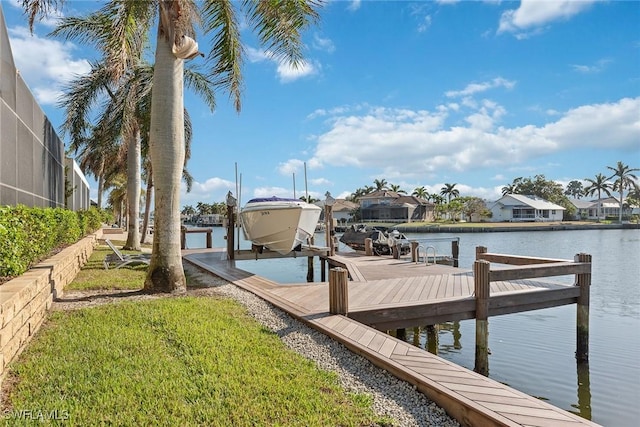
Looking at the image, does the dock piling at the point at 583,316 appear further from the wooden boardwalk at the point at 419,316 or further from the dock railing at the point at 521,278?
the wooden boardwalk at the point at 419,316

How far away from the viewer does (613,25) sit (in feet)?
36.5

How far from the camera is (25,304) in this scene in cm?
491

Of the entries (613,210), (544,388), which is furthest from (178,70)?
(613,210)

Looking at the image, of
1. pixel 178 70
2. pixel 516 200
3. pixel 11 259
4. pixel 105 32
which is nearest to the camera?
pixel 11 259

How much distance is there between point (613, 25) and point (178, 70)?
11.2 m

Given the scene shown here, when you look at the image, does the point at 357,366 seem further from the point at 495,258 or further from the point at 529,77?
the point at 529,77

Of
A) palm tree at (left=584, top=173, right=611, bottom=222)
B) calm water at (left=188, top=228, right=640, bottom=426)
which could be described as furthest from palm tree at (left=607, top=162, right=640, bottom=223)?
calm water at (left=188, top=228, right=640, bottom=426)

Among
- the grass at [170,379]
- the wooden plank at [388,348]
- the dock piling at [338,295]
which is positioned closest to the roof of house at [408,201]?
the dock piling at [338,295]

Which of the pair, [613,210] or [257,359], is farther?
[613,210]

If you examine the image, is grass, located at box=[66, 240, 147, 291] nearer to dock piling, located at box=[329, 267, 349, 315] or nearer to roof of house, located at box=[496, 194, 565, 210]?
dock piling, located at box=[329, 267, 349, 315]

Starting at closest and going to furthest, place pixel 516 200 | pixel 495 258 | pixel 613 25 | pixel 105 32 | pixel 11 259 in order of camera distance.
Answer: pixel 11 259 → pixel 105 32 → pixel 495 258 → pixel 613 25 → pixel 516 200

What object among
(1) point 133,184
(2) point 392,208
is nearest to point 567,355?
(1) point 133,184

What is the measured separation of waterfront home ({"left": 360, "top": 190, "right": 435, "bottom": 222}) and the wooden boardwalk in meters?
65.7

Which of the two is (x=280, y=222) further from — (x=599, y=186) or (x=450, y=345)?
(x=599, y=186)
